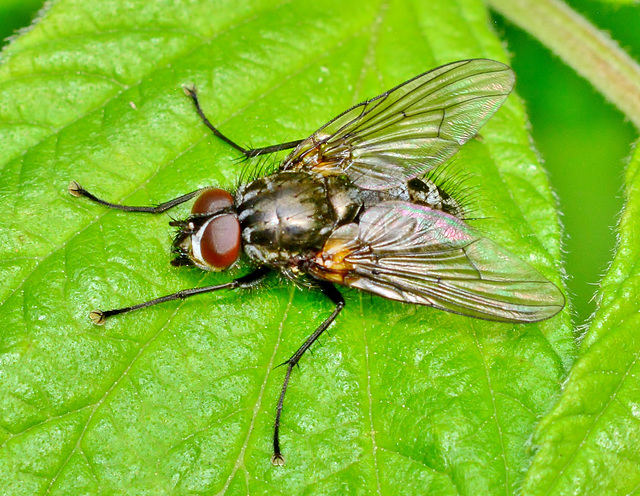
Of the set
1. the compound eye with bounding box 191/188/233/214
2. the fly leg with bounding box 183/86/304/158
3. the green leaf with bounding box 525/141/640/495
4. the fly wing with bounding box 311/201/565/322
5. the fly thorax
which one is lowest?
the green leaf with bounding box 525/141/640/495

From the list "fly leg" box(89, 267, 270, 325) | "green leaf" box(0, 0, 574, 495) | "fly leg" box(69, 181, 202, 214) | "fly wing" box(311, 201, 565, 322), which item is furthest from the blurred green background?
"fly leg" box(69, 181, 202, 214)

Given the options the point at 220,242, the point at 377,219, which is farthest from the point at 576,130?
the point at 220,242

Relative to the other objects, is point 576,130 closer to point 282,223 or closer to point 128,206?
point 282,223

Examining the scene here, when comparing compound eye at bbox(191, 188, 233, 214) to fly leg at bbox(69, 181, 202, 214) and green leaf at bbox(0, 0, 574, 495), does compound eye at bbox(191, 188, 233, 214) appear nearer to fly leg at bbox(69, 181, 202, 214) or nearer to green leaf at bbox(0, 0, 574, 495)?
fly leg at bbox(69, 181, 202, 214)

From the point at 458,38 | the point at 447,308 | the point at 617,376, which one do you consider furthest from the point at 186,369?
the point at 458,38

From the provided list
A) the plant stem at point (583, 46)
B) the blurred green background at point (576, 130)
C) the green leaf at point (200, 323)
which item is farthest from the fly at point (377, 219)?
the blurred green background at point (576, 130)

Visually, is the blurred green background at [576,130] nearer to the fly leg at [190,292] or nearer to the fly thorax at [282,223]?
the fly thorax at [282,223]
